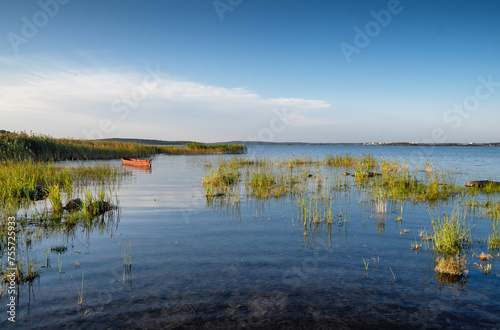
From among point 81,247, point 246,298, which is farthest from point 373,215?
point 81,247

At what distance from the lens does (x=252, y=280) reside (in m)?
6.27

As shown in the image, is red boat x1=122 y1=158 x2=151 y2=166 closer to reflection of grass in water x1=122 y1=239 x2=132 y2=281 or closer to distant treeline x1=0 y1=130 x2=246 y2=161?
distant treeline x1=0 y1=130 x2=246 y2=161

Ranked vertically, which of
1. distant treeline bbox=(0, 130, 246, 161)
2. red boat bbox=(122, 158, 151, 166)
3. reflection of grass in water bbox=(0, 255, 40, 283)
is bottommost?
reflection of grass in water bbox=(0, 255, 40, 283)

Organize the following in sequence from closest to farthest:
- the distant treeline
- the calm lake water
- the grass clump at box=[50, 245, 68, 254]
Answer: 1. the calm lake water
2. the grass clump at box=[50, 245, 68, 254]
3. the distant treeline

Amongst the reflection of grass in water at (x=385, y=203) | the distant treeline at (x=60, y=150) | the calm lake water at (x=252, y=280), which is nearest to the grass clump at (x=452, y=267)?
the reflection of grass in water at (x=385, y=203)

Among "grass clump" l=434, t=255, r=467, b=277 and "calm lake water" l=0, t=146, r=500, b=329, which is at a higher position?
"grass clump" l=434, t=255, r=467, b=277

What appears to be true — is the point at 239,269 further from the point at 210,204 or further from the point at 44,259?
the point at 210,204

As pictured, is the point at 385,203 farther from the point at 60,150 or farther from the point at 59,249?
the point at 60,150

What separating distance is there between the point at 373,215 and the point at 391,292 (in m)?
6.32

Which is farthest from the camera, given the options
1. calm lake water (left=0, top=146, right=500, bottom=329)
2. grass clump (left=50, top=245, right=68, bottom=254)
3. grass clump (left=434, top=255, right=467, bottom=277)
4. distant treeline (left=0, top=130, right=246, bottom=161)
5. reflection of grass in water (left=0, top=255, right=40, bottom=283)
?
distant treeline (left=0, top=130, right=246, bottom=161)

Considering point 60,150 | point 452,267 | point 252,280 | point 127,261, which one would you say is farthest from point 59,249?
point 60,150

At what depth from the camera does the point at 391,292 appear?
5.78 m

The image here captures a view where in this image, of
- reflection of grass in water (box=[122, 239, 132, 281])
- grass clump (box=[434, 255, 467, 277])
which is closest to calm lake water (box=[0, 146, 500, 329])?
reflection of grass in water (box=[122, 239, 132, 281])

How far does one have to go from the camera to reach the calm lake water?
4.94 m
